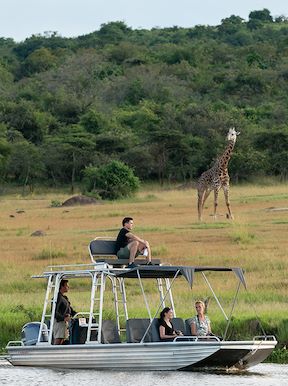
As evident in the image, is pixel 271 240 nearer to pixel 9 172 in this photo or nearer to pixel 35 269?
pixel 35 269

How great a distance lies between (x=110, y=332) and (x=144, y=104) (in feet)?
186

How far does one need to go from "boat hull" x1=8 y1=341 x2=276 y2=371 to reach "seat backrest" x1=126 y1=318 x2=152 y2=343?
15.2 inches

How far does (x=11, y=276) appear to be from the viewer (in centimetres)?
2338

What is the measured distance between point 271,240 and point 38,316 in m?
11.4

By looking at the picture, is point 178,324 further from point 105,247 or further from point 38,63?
point 38,63

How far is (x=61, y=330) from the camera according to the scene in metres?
16.2

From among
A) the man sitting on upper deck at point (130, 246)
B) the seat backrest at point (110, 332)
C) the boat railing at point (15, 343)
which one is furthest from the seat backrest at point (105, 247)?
the boat railing at point (15, 343)

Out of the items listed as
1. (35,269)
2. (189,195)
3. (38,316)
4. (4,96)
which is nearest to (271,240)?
(35,269)

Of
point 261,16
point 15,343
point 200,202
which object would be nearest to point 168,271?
point 15,343

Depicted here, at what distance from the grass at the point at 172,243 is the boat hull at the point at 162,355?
5.37ft

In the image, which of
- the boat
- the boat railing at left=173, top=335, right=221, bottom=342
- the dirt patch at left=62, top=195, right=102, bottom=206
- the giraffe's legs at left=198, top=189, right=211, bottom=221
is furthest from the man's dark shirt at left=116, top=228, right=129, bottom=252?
the dirt patch at left=62, top=195, right=102, bottom=206

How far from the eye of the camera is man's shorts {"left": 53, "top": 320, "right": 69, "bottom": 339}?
1619cm

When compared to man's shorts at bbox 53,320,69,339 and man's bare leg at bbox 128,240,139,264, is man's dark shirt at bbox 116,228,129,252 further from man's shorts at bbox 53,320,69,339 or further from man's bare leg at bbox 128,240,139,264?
man's shorts at bbox 53,320,69,339

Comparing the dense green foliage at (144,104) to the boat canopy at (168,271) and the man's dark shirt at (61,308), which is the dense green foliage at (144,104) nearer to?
the man's dark shirt at (61,308)
